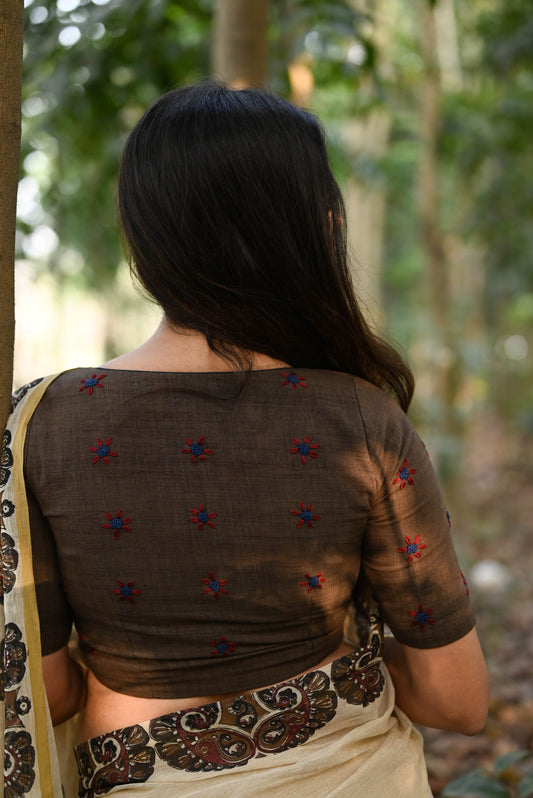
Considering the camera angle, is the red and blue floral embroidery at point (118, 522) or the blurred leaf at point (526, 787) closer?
the red and blue floral embroidery at point (118, 522)

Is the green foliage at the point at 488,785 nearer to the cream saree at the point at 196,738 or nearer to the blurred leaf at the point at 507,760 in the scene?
the blurred leaf at the point at 507,760

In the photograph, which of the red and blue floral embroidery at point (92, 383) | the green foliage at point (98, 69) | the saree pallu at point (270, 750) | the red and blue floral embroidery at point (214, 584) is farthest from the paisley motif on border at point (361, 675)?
the green foliage at point (98, 69)

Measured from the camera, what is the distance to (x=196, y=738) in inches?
47.9

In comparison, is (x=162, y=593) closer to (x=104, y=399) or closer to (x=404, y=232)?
(x=104, y=399)

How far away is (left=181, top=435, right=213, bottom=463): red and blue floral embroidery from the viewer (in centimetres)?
119

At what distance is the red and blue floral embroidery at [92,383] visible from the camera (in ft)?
3.96

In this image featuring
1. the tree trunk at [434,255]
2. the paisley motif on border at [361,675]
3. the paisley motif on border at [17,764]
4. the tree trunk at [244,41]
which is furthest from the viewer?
the tree trunk at [434,255]

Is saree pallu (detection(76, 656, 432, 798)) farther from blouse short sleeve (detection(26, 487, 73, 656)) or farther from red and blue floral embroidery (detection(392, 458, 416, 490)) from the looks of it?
red and blue floral embroidery (detection(392, 458, 416, 490))

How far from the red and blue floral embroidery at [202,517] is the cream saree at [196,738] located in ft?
0.83

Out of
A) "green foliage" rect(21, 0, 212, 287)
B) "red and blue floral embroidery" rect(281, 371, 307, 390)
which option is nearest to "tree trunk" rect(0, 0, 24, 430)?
"red and blue floral embroidery" rect(281, 371, 307, 390)

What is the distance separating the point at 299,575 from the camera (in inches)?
48.4

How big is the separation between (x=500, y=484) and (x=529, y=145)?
605 centimetres

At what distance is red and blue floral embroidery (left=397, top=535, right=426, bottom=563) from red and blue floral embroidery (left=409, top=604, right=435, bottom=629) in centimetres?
9

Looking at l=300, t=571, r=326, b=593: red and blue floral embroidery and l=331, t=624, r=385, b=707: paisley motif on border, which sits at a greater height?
l=300, t=571, r=326, b=593: red and blue floral embroidery
